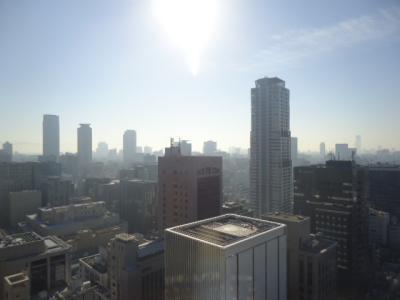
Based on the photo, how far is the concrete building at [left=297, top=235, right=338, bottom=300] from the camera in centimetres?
3419

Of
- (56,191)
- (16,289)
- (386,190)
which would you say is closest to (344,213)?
(16,289)

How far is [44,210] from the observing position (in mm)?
78125

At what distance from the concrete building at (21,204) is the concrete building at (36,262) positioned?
175ft

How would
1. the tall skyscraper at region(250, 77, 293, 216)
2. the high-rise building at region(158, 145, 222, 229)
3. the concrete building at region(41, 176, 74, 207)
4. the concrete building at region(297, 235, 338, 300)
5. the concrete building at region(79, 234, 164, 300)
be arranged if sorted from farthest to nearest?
the concrete building at region(41, 176, 74, 207), the tall skyscraper at region(250, 77, 293, 216), the high-rise building at region(158, 145, 222, 229), the concrete building at region(297, 235, 338, 300), the concrete building at region(79, 234, 164, 300)

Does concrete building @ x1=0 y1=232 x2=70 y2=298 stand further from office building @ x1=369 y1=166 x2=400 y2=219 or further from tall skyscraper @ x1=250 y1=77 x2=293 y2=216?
office building @ x1=369 y1=166 x2=400 y2=219

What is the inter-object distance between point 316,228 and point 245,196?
80.6m

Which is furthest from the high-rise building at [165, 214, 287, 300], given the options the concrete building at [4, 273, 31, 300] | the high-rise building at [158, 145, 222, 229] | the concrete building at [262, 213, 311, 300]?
the high-rise building at [158, 145, 222, 229]

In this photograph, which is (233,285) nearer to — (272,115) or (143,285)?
(143,285)

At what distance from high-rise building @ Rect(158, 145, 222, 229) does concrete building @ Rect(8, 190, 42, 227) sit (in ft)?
215

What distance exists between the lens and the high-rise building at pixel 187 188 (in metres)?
44.3

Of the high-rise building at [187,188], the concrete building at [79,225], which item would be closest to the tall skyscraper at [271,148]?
the high-rise building at [187,188]

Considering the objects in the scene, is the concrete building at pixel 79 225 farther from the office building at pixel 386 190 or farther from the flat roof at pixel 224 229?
the office building at pixel 386 190

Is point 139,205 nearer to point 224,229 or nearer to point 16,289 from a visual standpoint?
point 16,289

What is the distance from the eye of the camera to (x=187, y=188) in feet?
146
